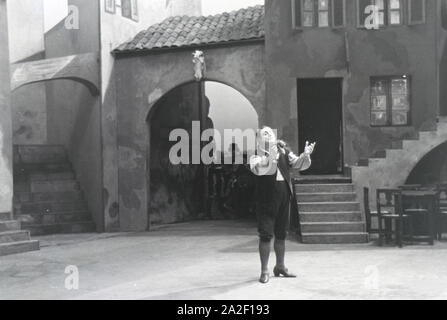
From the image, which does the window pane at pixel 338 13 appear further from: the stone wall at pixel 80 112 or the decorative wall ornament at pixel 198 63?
the stone wall at pixel 80 112

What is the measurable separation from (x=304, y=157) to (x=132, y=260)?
4.03 m

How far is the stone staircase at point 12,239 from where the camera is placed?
11.8 m

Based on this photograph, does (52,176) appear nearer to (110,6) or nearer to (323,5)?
(110,6)

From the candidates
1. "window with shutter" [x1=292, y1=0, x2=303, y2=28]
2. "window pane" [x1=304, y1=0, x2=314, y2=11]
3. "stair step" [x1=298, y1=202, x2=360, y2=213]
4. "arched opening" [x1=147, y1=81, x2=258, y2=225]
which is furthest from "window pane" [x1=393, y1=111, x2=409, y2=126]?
"arched opening" [x1=147, y1=81, x2=258, y2=225]

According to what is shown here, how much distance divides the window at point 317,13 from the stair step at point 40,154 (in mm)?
7300

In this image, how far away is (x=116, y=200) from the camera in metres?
15.8

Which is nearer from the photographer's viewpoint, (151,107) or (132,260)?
(132,260)

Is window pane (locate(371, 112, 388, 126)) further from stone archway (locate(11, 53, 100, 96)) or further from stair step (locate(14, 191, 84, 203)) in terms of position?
stair step (locate(14, 191, 84, 203))

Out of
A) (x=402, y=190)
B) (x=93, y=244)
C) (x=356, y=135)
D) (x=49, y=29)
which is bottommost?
(x=93, y=244)

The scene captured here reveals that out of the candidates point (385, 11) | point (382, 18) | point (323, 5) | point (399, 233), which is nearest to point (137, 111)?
point (323, 5)

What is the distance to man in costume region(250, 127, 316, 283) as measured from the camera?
809 centimetres
